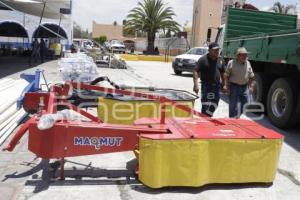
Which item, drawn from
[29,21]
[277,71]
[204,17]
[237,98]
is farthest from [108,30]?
[237,98]

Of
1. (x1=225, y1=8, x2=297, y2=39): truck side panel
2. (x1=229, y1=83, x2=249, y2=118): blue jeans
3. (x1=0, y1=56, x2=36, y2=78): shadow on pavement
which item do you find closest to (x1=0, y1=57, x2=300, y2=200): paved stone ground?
(x1=229, y1=83, x2=249, y2=118): blue jeans

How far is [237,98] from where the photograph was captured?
294 inches

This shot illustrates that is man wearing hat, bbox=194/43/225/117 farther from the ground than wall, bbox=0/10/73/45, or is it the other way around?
wall, bbox=0/10/73/45

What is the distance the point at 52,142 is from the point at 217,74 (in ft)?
11.6

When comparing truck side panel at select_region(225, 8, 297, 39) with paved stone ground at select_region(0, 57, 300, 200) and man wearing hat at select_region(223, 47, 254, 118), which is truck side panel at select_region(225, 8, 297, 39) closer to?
man wearing hat at select_region(223, 47, 254, 118)

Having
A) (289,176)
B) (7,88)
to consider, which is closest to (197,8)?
(7,88)

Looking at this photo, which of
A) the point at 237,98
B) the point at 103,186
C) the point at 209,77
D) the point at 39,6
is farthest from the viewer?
the point at 39,6

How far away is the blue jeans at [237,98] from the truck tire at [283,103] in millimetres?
915

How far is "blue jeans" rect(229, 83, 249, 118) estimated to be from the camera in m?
A: 7.43

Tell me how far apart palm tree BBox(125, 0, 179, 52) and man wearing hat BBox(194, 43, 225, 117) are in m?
45.7

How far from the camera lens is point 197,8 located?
5844cm

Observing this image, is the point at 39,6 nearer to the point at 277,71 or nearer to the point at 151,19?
the point at 277,71

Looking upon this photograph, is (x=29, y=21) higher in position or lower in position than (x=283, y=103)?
higher

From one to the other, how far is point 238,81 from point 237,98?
313 millimetres
